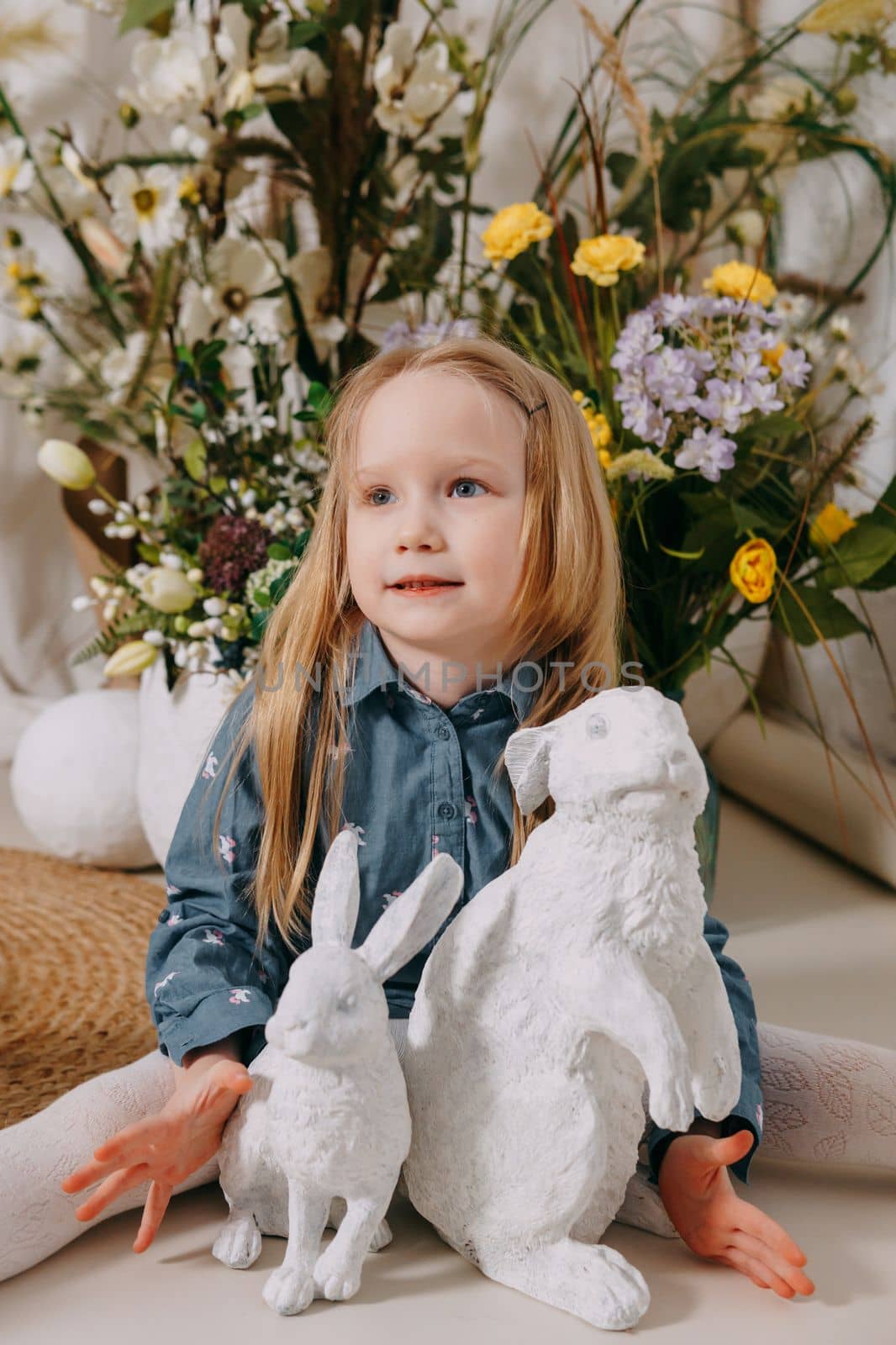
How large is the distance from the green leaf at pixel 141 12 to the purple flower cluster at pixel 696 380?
52 centimetres

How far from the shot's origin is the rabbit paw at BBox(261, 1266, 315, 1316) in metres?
0.69

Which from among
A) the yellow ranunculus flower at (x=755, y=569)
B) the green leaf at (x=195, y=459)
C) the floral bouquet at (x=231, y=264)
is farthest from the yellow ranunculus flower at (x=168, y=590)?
the yellow ranunculus flower at (x=755, y=569)

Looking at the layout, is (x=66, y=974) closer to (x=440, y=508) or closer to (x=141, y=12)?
(x=440, y=508)

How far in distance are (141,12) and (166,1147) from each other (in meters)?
0.97

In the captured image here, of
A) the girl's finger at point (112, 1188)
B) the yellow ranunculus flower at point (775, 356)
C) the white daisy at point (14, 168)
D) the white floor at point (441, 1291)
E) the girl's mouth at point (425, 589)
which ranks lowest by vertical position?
the white floor at point (441, 1291)

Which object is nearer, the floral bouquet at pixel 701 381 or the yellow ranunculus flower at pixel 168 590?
the floral bouquet at pixel 701 381

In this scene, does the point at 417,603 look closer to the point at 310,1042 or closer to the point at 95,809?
the point at 310,1042

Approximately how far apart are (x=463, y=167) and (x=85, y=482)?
1.76 feet

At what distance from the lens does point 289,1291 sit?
0.69m

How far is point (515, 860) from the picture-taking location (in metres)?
0.85

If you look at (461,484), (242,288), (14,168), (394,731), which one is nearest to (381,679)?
(394,731)

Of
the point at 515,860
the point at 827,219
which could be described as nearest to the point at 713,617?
the point at 515,860

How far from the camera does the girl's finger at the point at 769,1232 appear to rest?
2.33 feet

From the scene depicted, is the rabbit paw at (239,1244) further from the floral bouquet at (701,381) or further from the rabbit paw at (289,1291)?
the floral bouquet at (701,381)
